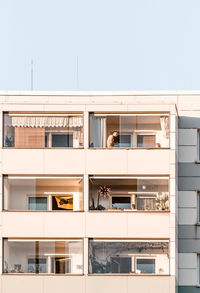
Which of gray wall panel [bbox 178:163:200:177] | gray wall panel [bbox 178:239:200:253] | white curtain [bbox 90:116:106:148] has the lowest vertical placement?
gray wall panel [bbox 178:239:200:253]

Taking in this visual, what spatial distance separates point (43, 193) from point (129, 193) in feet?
10.6

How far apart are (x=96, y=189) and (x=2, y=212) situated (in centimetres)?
359

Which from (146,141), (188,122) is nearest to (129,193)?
(146,141)

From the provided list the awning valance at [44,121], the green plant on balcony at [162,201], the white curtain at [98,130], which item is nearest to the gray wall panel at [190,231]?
the green plant on balcony at [162,201]

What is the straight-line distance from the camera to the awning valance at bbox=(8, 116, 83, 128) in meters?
28.9

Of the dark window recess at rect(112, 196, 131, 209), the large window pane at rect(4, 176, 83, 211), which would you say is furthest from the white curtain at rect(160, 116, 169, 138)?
the large window pane at rect(4, 176, 83, 211)

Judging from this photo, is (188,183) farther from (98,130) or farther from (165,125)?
(98,130)

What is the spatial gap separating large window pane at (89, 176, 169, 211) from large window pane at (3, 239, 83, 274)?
1.78 m

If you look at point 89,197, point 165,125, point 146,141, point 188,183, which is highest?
point 165,125

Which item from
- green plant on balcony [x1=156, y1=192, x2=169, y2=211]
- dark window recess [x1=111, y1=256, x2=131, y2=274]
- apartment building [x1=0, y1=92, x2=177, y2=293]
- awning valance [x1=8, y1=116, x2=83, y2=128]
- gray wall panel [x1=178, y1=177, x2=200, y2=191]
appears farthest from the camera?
gray wall panel [x1=178, y1=177, x2=200, y2=191]

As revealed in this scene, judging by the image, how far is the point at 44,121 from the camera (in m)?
29.0
